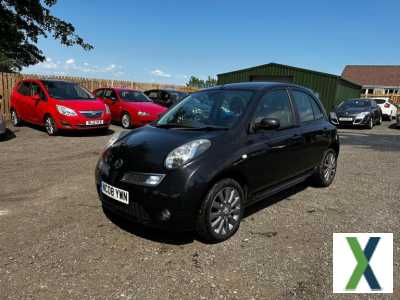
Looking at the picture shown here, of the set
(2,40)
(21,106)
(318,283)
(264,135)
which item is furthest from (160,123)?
(2,40)

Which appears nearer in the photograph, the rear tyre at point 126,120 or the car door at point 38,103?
the car door at point 38,103

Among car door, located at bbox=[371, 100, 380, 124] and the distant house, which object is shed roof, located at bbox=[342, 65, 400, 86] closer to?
the distant house

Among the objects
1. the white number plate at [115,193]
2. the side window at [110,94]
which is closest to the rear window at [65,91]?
the side window at [110,94]

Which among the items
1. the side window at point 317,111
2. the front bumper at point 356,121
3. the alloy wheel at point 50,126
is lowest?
the alloy wheel at point 50,126

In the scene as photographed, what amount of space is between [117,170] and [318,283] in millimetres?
2139

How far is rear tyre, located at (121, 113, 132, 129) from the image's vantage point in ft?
37.6

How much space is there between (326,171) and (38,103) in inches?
336

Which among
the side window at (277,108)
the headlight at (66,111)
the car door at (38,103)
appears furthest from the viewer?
the car door at (38,103)

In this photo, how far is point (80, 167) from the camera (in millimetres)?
6031

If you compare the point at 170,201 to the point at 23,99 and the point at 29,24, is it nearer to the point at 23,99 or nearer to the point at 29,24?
the point at 23,99

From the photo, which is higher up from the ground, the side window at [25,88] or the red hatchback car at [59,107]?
the side window at [25,88]

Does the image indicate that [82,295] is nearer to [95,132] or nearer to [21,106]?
[95,132]

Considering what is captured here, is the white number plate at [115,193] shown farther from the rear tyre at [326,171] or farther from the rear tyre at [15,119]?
the rear tyre at [15,119]

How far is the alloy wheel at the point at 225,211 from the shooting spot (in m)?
3.09
